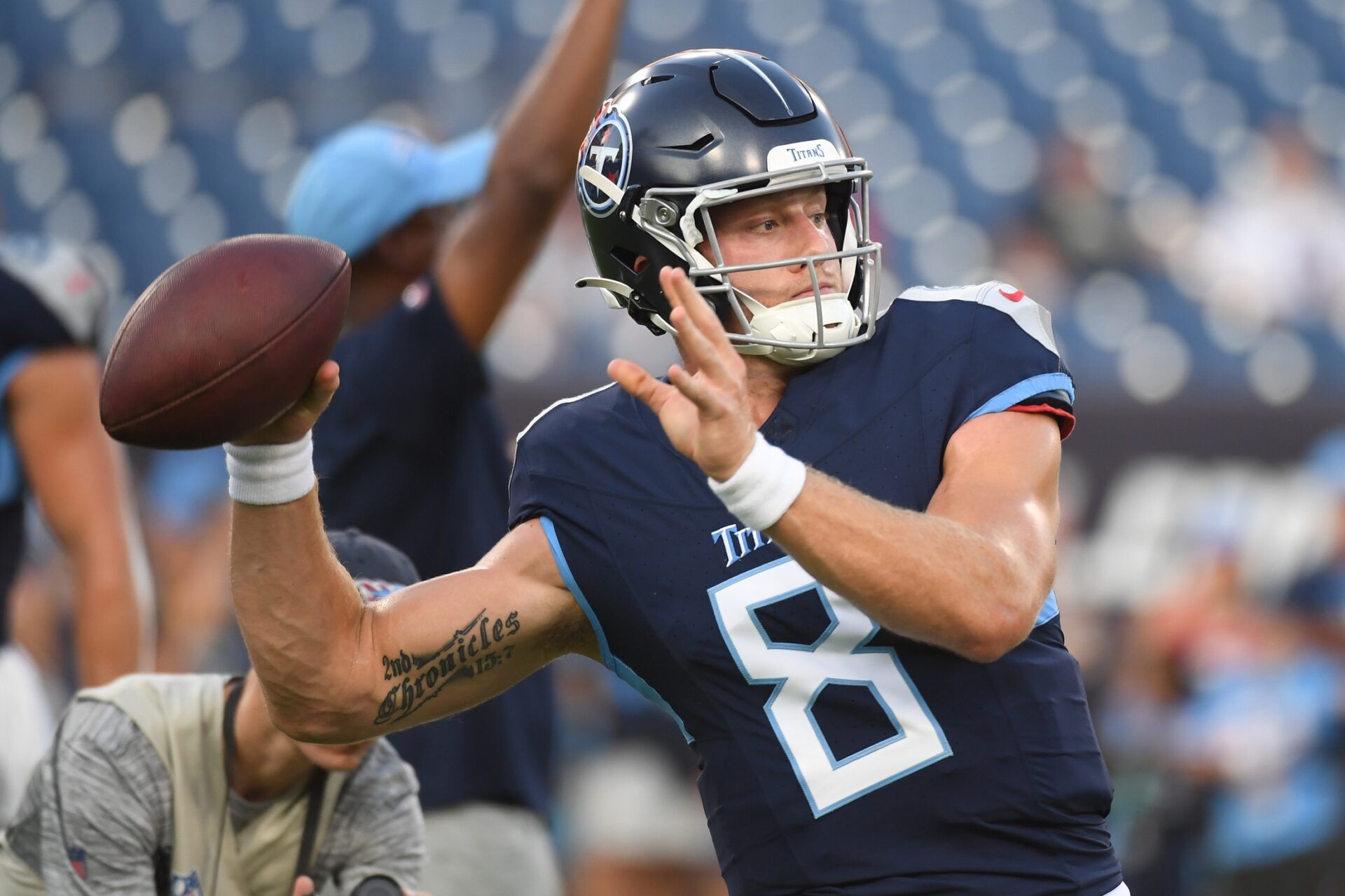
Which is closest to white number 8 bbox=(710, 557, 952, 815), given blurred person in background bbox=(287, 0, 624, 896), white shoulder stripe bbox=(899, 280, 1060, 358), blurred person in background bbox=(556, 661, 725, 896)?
white shoulder stripe bbox=(899, 280, 1060, 358)

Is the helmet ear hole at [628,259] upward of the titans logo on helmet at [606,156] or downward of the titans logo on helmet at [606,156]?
downward

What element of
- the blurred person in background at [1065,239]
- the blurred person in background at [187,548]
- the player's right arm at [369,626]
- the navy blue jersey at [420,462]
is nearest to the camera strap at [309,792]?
the player's right arm at [369,626]

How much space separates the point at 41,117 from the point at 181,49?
772 millimetres

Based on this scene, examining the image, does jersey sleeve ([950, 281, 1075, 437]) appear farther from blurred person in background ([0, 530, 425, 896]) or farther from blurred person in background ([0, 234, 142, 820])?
blurred person in background ([0, 234, 142, 820])

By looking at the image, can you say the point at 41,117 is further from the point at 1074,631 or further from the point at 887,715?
the point at 887,715

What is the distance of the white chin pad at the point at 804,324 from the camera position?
210 cm

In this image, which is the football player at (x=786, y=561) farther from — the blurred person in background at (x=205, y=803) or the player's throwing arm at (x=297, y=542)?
the blurred person in background at (x=205, y=803)

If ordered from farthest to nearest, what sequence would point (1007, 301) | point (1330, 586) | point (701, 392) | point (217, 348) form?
1. point (1330, 586)
2. point (1007, 301)
3. point (217, 348)
4. point (701, 392)

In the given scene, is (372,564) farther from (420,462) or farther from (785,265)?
(785,265)

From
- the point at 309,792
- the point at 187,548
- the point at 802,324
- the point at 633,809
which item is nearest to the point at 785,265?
the point at 802,324

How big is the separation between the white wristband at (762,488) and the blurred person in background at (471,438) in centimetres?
140

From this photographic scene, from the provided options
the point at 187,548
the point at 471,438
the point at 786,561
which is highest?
the point at 786,561

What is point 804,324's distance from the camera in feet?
6.89

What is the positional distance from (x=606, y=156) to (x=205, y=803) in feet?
3.79
